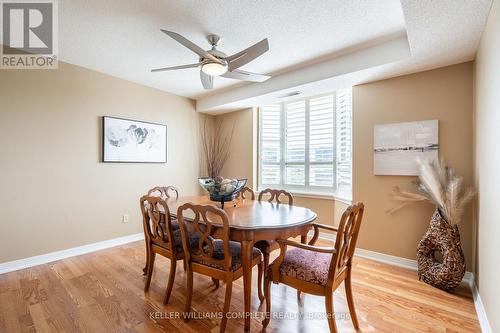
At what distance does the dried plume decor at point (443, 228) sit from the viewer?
216 cm

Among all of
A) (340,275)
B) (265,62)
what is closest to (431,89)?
(265,62)

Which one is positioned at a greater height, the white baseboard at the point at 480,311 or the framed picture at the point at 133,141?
the framed picture at the point at 133,141

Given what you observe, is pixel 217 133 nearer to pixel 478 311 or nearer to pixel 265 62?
pixel 265 62

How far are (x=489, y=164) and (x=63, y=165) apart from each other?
4315mm

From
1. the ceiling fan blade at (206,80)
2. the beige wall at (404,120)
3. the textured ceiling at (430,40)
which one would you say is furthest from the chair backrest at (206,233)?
the beige wall at (404,120)

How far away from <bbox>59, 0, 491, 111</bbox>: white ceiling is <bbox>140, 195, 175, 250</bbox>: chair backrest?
1612 mm

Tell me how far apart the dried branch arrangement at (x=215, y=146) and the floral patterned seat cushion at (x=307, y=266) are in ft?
10.6

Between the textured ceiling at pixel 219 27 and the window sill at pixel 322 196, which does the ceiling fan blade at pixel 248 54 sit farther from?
the window sill at pixel 322 196

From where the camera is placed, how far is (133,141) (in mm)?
3672

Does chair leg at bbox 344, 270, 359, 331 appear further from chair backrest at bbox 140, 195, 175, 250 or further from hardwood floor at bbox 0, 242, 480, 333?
chair backrest at bbox 140, 195, 175, 250

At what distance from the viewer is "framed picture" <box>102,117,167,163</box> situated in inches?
134

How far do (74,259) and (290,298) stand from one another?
Answer: 2682mm

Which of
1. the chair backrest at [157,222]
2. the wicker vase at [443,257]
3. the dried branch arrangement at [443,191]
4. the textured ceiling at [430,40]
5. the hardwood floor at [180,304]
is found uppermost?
the textured ceiling at [430,40]

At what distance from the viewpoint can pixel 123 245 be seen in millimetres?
3484
